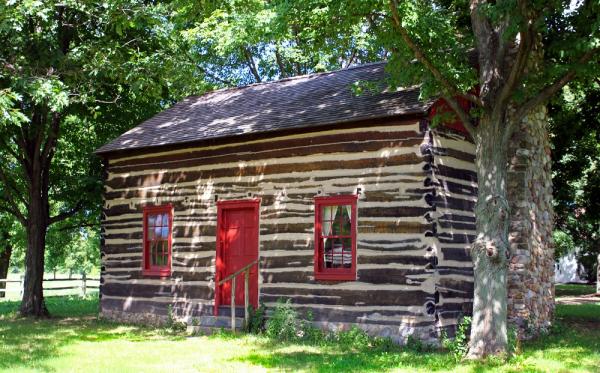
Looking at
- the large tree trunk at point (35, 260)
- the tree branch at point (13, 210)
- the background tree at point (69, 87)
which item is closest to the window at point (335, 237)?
the background tree at point (69, 87)

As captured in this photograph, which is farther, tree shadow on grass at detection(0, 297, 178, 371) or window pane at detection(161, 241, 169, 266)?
→ window pane at detection(161, 241, 169, 266)

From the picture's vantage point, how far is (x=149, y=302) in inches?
591

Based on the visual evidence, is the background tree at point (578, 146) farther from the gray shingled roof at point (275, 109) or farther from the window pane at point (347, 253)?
the window pane at point (347, 253)

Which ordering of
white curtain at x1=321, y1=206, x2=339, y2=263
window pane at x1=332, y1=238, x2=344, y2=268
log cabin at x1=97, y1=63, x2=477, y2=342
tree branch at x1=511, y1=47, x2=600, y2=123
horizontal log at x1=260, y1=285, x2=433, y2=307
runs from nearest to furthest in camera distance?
tree branch at x1=511, y1=47, x2=600, y2=123 → horizontal log at x1=260, y1=285, x2=433, y2=307 → log cabin at x1=97, y1=63, x2=477, y2=342 → window pane at x1=332, y1=238, x2=344, y2=268 → white curtain at x1=321, y1=206, x2=339, y2=263

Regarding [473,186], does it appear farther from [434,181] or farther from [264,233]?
[264,233]

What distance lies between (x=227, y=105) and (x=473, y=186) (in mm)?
6710

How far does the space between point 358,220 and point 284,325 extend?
7.76 ft

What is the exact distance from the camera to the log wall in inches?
444

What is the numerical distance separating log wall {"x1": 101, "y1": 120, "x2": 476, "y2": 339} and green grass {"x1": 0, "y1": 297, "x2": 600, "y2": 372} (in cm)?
103

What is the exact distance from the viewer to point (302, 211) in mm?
12727

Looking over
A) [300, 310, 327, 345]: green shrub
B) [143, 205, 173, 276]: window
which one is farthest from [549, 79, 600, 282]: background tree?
[143, 205, 173, 276]: window

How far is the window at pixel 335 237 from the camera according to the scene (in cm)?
1200

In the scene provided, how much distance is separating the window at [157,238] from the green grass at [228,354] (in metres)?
1.83

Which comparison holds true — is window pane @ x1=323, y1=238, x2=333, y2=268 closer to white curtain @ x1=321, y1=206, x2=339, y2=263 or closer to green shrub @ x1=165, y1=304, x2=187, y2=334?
white curtain @ x1=321, y1=206, x2=339, y2=263
